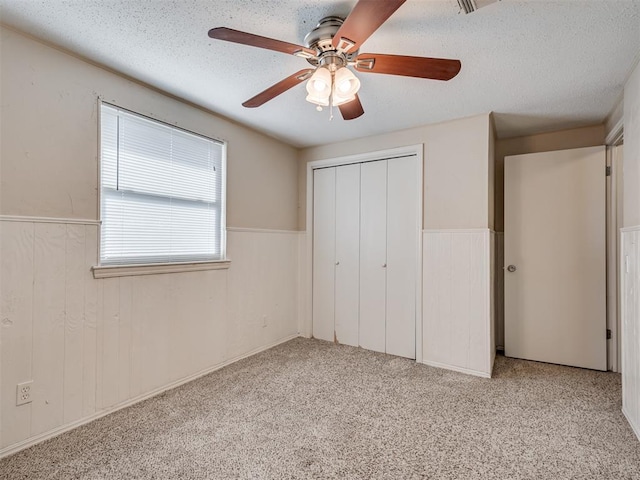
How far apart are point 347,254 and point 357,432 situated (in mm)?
1944

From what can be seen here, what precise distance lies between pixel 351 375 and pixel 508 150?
9.40 ft

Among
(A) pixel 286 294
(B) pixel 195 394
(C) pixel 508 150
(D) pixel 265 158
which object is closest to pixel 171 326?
(B) pixel 195 394

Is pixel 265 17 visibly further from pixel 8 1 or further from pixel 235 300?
pixel 235 300

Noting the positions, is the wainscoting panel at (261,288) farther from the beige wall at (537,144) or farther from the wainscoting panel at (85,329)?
the beige wall at (537,144)

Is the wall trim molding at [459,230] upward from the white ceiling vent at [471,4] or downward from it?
downward

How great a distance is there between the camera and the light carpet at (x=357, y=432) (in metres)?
1.60

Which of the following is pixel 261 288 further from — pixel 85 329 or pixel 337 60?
pixel 337 60

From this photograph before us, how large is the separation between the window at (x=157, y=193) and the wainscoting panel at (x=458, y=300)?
6.52ft

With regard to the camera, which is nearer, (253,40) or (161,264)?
(253,40)

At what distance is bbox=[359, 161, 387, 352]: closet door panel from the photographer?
132 inches

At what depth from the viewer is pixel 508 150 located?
3.48m

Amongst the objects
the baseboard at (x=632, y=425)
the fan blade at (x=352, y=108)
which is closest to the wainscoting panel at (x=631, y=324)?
the baseboard at (x=632, y=425)

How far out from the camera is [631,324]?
203 cm

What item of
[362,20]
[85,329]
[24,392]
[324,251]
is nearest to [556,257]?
[324,251]
